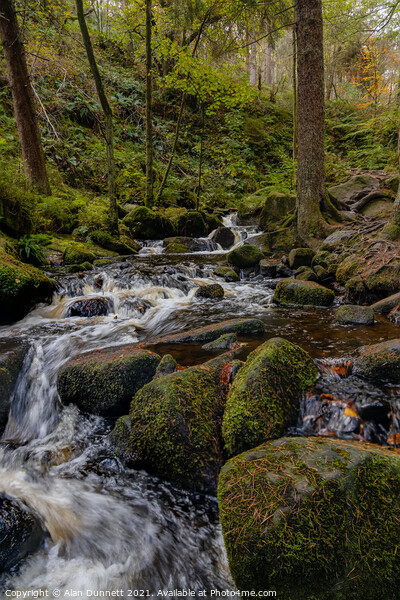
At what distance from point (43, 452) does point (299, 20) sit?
1110 centimetres

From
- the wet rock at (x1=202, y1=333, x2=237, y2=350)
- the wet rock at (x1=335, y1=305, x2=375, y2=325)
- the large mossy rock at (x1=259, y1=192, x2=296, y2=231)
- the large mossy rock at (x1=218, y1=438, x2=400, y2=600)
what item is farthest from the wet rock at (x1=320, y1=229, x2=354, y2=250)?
Result: the large mossy rock at (x1=218, y1=438, x2=400, y2=600)

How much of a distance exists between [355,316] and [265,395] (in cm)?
309

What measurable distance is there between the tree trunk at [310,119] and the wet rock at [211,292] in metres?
3.59

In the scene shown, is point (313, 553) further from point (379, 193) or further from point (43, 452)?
point (379, 193)

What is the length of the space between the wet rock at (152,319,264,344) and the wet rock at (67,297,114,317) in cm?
222

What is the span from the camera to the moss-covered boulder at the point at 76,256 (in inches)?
376

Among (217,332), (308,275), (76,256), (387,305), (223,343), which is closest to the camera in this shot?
(223,343)

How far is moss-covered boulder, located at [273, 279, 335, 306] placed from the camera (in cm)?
643

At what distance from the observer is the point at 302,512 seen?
1848 millimetres

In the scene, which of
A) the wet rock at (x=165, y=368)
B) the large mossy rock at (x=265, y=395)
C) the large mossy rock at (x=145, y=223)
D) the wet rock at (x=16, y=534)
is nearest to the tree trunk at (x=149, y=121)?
the large mossy rock at (x=145, y=223)

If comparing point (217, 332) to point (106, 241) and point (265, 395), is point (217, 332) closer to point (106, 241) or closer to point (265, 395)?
point (265, 395)

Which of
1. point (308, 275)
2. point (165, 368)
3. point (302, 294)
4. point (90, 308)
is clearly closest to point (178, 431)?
point (165, 368)

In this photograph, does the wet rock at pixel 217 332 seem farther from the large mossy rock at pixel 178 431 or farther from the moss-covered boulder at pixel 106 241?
the moss-covered boulder at pixel 106 241

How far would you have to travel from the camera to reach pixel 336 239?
338 inches
